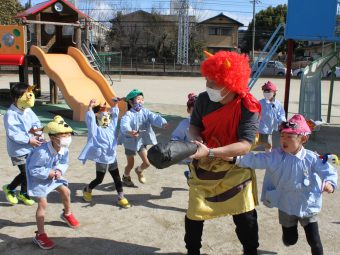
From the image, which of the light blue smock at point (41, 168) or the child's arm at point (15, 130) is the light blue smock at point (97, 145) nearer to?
the child's arm at point (15, 130)

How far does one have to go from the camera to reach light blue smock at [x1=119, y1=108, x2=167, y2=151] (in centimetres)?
543

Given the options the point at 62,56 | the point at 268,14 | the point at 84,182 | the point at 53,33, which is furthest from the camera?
the point at 268,14

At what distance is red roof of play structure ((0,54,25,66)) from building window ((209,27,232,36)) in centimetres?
4427

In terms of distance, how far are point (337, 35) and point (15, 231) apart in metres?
7.86

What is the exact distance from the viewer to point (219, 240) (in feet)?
13.0

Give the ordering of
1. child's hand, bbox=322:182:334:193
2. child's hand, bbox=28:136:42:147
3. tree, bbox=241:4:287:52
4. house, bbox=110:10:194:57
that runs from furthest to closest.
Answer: tree, bbox=241:4:287:52
house, bbox=110:10:194:57
child's hand, bbox=28:136:42:147
child's hand, bbox=322:182:334:193

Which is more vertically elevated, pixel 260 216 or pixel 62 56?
pixel 62 56

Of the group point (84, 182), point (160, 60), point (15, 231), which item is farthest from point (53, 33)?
point (160, 60)

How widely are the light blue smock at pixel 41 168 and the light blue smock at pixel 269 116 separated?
4.08m

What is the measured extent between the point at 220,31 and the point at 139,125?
51.4 meters

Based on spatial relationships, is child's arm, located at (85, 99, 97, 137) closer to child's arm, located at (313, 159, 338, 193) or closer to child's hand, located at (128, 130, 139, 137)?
child's hand, located at (128, 130, 139, 137)

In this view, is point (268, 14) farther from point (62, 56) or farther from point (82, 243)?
point (82, 243)

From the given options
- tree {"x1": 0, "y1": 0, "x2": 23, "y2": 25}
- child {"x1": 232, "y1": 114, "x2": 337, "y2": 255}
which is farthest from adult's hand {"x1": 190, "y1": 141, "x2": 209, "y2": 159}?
tree {"x1": 0, "y1": 0, "x2": 23, "y2": 25}

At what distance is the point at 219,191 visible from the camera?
9.81 ft
